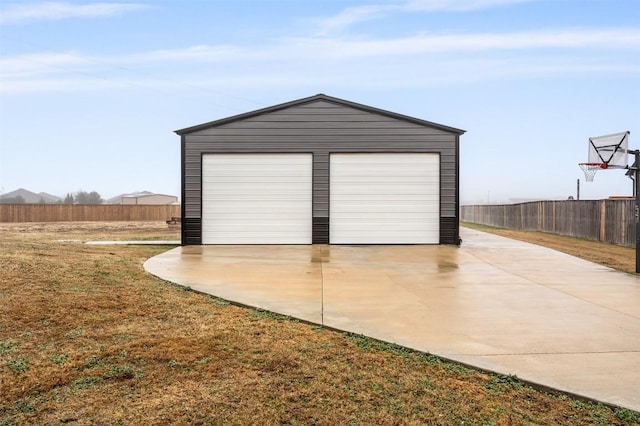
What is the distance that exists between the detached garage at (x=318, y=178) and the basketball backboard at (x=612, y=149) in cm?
447

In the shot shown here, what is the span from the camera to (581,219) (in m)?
20.3

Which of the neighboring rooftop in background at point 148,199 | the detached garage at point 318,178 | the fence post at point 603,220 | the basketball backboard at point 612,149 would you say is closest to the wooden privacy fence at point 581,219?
the fence post at point 603,220

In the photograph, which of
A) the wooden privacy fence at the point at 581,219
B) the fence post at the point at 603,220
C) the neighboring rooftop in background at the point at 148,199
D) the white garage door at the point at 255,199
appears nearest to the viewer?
the white garage door at the point at 255,199

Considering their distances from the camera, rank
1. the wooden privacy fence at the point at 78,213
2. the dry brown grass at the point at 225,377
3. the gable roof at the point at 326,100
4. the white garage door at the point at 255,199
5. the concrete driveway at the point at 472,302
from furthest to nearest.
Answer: the wooden privacy fence at the point at 78,213 < the white garage door at the point at 255,199 < the gable roof at the point at 326,100 < the concrete driveway at the point at 472,302 < the dry brown grass at the point at 225,377

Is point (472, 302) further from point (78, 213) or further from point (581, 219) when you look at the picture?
point (78, 213)

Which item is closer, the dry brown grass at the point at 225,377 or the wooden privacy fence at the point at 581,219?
the dry brown grass at the point at 225,377

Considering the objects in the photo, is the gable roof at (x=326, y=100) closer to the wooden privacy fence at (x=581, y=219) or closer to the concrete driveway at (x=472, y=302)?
the concrete driveway at (x=472, y=302)

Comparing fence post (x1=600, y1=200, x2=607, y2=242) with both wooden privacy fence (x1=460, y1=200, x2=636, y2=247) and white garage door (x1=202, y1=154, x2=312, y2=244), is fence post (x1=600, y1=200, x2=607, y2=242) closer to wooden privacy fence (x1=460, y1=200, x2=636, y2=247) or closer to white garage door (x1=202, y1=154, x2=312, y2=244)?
wooden privacy fence (x1=460, y1=200, x2=636, y2=247)

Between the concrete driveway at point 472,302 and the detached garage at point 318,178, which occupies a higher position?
the detached garage at point 318,178

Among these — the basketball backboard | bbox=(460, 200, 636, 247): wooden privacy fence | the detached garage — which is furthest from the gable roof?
bbox=(460, 200, 636, 247): wooden privacy fence

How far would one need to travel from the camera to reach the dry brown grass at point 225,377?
9.34 ft

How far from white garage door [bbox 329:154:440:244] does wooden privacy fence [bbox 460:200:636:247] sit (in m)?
7.62

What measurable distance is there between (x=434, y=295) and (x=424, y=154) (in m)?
9.14

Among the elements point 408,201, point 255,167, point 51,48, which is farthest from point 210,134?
point 51,48
